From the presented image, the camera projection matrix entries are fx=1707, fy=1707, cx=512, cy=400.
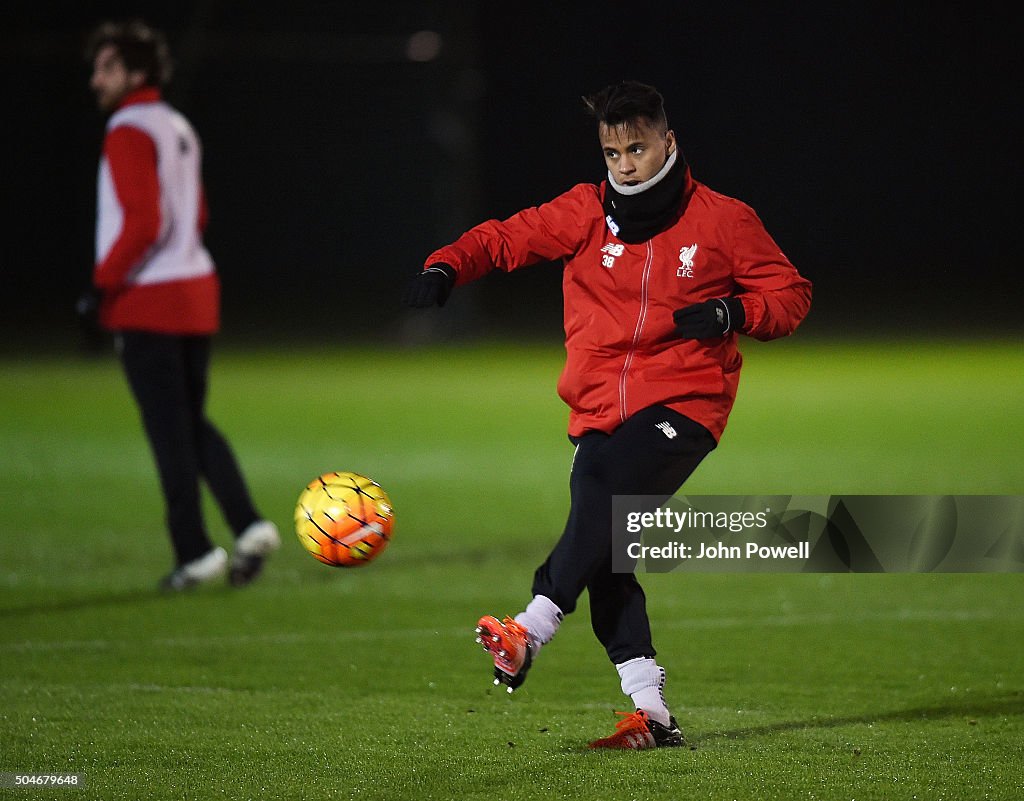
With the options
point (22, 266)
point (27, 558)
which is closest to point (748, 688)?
point (27, 558)

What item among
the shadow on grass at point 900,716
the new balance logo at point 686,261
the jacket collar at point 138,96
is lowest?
the shadow on grass at point 900,716

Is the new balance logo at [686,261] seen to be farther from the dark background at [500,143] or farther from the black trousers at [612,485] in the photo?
the dark background at [500,143]

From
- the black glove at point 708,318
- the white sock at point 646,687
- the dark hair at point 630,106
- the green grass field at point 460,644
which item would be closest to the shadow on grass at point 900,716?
the green grass field at point 460,644

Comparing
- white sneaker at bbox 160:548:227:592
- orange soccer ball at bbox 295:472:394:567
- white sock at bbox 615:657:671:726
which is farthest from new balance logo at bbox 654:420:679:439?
white sneaker at bbox 160:548:227:592

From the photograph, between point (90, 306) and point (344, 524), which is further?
point (90, 306)

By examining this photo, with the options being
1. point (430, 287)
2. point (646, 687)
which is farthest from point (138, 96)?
point (646, 687)

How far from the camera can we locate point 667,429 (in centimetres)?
514

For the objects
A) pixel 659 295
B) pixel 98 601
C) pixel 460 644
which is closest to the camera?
pixel 659 295

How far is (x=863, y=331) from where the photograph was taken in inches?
902

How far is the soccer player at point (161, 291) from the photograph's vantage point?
8141mm

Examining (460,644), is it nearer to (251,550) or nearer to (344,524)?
(251,550)

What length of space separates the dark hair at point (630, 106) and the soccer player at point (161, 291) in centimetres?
352

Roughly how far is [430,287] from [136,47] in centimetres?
381

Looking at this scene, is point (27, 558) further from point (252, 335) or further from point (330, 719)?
point (252, 335)
